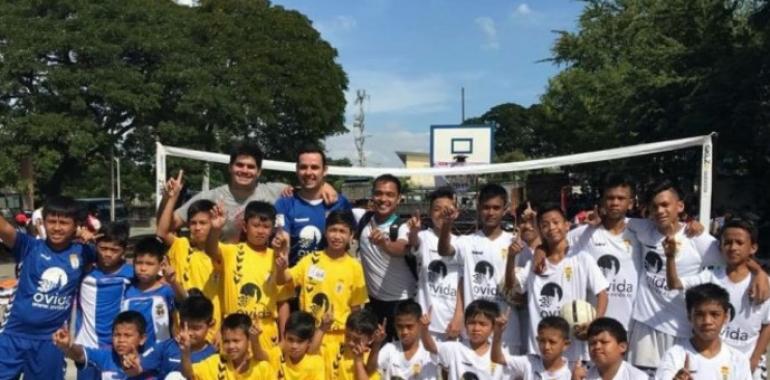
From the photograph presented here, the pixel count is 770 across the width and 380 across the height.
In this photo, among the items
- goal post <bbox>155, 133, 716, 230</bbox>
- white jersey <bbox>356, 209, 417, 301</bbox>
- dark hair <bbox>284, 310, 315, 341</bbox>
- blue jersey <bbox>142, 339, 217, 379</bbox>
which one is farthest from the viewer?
goal post <bbox>155, 133, 716, 230</bbox>

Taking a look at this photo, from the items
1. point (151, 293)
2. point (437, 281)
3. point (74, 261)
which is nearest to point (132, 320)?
point (151, 293)

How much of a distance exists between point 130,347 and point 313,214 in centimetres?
160

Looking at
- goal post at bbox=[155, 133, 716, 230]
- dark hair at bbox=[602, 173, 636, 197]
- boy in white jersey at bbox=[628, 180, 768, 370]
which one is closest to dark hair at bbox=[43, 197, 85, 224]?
dark hair at bbox=[602, 173, 636, 197]

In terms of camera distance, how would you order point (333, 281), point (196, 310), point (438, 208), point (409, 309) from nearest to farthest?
1. point (196, 310)
2. point (409, 309)
3. point (333, 281)
4. point (438, 208)

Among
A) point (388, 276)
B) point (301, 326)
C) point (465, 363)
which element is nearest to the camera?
point (301, 326)

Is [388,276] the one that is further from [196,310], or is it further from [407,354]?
[196,310]

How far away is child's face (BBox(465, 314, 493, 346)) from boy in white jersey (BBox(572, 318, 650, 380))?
2.11 ft

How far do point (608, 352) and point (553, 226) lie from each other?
93 centimetres

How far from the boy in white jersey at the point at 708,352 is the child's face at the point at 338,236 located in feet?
7.43

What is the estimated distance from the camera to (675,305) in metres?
4.89

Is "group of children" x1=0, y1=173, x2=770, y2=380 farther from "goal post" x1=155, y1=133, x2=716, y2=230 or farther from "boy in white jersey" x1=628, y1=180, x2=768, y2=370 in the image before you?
"goal post" x1=155, y1=133, x2=716, y2=230

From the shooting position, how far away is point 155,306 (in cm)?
514

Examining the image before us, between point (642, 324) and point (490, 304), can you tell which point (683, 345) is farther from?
point (490, 304)

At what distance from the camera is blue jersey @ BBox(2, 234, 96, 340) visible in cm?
516
